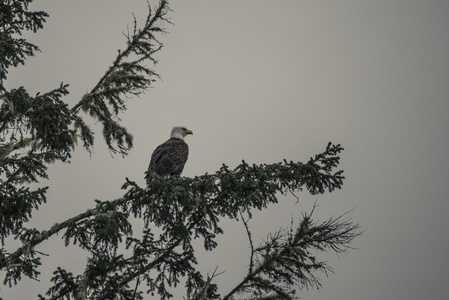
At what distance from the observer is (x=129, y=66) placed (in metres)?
8.72

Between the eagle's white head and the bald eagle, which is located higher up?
the eagle's white head

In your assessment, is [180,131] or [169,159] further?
[180,131]

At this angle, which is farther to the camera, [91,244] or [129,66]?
[129,66]

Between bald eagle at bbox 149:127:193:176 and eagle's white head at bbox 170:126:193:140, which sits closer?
bald eagle at bbox 149:127:193:176

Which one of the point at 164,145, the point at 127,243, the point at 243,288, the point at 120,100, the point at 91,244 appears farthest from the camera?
the point at 164,145

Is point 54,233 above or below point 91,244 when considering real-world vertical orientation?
above

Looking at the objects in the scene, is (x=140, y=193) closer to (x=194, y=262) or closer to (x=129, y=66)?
(x=194, y=262)

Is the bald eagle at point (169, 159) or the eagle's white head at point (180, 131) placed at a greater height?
the eagle's white head at point (180, 131)

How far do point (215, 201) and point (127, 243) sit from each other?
1.28m

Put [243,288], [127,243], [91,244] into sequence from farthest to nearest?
[127,243] < [91,244] < [243,288]

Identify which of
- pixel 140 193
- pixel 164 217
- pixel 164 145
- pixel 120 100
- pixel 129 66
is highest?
pixel 164 145

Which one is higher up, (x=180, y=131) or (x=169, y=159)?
(x=180, y=131)

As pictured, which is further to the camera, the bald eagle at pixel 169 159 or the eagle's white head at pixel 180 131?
the eagle's white head at pixel 180 131

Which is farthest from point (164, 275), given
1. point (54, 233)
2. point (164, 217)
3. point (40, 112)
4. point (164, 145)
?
point (164, 145)
